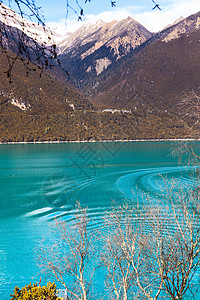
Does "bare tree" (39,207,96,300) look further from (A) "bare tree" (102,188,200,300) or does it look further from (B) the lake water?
(A) "bare tree" (102,188,200,300)

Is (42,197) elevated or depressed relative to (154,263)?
elevated

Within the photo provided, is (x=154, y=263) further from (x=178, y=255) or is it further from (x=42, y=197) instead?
(x=42, y=197)

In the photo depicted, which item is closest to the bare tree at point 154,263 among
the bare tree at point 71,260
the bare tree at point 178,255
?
the bare tree at point 178,255

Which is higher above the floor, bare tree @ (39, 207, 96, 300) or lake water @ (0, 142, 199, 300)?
lake water @ (0, 142, 199, 300)

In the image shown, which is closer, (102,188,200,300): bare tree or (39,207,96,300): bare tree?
(102,188,200,300): bare tree

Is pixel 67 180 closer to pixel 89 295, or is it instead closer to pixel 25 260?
pixel 25 260

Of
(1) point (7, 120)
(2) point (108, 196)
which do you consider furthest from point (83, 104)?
(2) point (108, 196)

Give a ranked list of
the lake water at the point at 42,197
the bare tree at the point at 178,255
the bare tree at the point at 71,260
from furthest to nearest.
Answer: the lake water at the point at 42,197 → the bare tree at the point at 71,260 → the bare tree at the point at 178,255

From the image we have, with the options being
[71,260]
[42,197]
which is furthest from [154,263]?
[42,197]

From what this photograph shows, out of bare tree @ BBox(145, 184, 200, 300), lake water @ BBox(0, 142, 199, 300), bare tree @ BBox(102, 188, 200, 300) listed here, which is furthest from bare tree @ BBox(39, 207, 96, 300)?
bare tree @ BBox(145, 184, 200, 300)

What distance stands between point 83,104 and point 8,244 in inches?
6219

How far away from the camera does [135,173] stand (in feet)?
167

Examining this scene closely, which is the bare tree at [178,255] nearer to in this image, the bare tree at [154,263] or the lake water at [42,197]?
the bare tree at [154,263]

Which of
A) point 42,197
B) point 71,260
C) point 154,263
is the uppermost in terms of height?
point 42,197
